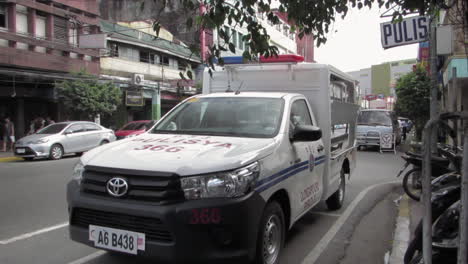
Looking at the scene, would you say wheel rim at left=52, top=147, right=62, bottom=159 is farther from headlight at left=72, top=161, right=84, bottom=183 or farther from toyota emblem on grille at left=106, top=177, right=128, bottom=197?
toyota emblem on grille at left=106, top=177, right=128, bottom=197

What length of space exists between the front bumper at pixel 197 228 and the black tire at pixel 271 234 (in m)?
0.19

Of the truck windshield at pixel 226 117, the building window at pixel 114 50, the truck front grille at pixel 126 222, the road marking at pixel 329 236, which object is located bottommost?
the road marking at pixel 329 236

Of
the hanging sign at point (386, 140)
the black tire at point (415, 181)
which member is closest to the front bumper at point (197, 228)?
the black tire at point (415, 181)

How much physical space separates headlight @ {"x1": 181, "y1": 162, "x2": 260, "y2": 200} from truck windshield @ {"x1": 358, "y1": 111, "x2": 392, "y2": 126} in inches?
634

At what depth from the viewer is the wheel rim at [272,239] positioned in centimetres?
363

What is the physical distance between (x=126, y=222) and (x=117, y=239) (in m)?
0.17

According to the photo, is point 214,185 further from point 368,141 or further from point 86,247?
point 368,141

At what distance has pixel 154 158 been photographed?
10.9ft

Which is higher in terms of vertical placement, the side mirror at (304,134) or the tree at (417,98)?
the tree at (417,98)

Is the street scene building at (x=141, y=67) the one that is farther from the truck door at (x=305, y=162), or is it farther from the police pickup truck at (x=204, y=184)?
the police pickup truck at (x=204, y=184)

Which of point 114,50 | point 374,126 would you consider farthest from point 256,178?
point 114,50

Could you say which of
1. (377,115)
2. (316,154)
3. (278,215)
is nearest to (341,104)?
(316,154)

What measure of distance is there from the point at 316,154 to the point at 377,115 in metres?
14.7

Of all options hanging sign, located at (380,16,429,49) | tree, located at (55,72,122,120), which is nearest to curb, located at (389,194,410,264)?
hanging sign, located at (380,16,429,49)
